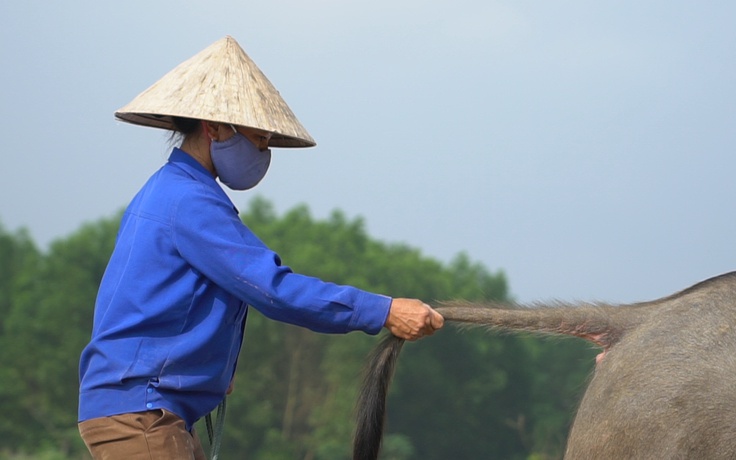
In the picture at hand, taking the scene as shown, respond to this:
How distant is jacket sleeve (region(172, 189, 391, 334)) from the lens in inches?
155

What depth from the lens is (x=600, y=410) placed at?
4102mm

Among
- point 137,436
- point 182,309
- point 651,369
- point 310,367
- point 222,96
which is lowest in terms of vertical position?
point 310,367

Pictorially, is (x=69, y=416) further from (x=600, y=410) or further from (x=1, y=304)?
(x=600, y=410)

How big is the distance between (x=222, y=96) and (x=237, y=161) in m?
0.27

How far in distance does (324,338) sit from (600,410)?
4029 centimetres

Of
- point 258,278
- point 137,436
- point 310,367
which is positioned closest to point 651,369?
point 258,278

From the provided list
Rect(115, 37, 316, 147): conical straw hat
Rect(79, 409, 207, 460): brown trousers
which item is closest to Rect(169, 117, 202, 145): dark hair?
Rect(115, 37, 316, 147): conical straw hat

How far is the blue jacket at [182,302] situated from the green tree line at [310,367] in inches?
1108

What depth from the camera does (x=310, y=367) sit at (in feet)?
149

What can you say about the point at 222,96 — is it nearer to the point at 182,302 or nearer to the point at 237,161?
the point at 237,161

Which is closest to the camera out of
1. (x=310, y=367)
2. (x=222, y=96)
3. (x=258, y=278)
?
(x=258, y=278)

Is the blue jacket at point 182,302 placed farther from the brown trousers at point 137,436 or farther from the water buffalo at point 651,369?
the water buffalo at point 651,369

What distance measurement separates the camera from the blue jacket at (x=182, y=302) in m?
3.95

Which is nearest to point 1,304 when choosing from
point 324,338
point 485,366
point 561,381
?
point 324,338
